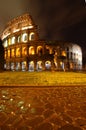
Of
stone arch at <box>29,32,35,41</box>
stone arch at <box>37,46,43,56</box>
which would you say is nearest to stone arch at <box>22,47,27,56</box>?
stone arch at <box>37,46,43,56</box>

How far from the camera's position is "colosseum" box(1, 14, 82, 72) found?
151ft

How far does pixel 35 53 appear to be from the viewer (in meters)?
47.7

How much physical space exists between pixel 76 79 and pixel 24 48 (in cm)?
3554

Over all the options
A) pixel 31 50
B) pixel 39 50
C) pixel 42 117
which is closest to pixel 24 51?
pixel 31 50

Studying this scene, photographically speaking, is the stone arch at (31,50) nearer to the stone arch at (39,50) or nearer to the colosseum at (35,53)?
the colosseum at (35,53)

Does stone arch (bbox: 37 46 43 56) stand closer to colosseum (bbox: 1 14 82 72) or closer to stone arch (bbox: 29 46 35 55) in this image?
colosseum (bbox: 1 14 82 72)

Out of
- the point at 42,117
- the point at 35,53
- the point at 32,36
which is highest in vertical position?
the point at 32,36

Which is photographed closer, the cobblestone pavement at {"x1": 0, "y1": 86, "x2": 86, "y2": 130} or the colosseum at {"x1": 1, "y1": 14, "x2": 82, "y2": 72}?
the cobblestone pavement at {"x1": 0, "y1": 86, "x2": 86, "y2": 130}

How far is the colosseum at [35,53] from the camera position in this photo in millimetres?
46125

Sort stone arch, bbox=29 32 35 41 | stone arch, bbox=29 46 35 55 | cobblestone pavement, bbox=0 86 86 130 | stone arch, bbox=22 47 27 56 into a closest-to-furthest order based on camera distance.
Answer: cobblestone pavement, bbox=0 86 86 130, stone arch, bbox=29 46 35 55, stone arch, bbox=22 47 27 56, stone arch, bbox=29 32 35 41

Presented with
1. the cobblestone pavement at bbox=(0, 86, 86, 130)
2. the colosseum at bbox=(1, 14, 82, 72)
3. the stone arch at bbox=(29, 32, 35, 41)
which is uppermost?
the stone arch at bbox=(29, 32, 35, 41)

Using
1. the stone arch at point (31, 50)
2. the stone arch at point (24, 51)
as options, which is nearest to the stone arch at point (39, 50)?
the stone arch at point (31, 50)

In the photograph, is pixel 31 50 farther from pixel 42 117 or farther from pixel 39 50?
pixel 42 117

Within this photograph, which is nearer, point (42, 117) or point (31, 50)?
point (42, 117)
